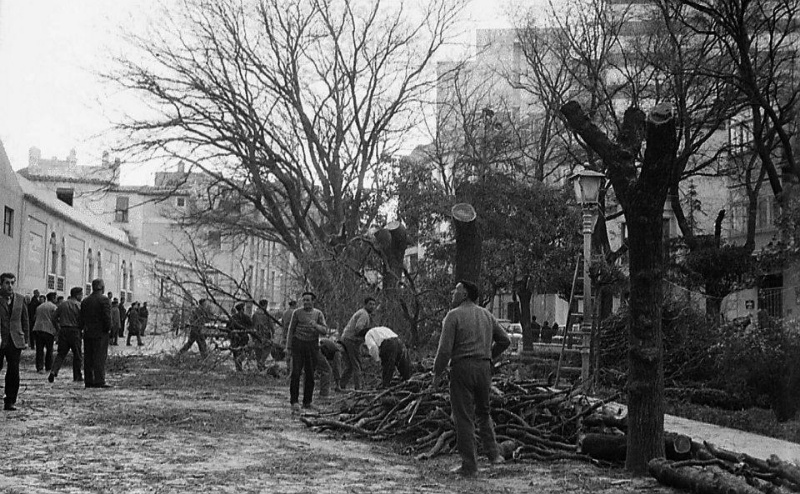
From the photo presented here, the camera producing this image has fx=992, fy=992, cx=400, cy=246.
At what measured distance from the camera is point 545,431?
10.9 m

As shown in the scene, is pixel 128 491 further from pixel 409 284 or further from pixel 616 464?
pixel 409 284

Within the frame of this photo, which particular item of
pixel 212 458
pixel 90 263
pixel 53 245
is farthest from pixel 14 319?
pixel 90 263

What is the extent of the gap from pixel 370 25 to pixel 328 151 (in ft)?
12.9

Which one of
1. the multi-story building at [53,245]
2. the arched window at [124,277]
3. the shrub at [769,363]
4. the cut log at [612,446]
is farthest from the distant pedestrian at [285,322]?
the arched window at [124,277]

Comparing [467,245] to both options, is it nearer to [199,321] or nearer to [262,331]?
[262,331]

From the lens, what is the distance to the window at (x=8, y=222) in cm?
3590

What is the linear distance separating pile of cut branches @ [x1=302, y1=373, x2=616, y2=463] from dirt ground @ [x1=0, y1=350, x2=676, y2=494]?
272mm

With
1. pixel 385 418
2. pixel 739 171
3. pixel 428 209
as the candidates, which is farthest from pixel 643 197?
pixel 739 171

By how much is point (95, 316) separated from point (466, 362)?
1012cm

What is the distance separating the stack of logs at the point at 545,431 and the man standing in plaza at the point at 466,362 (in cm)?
118

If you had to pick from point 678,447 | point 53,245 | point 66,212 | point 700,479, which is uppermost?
point 66,212

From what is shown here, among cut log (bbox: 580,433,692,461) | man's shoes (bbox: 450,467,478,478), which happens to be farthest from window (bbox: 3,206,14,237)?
man's shoes (bbox: 450,467,478,478)

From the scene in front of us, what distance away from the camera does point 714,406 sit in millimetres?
16828

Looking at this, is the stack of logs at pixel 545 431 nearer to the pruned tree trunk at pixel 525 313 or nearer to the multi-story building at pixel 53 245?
the multi-story building at pixel 53 245
